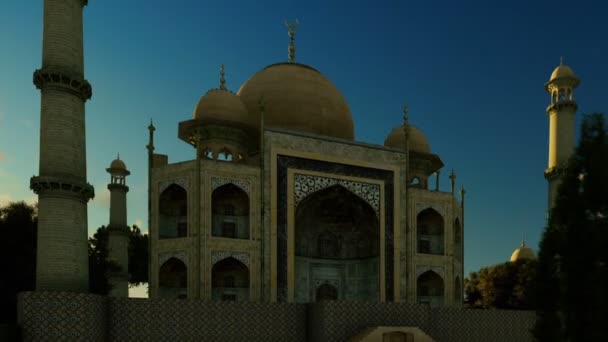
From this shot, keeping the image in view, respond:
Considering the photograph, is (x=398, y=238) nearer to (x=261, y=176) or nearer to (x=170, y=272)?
(x=261, y=176)

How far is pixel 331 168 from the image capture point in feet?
82.8

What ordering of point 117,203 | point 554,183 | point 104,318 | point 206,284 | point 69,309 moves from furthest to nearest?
point 117,203
point 554,183
point 206,284
point 104,318
point 69,309

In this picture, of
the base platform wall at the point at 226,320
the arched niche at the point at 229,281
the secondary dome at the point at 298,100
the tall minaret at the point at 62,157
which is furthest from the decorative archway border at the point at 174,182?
the base platform wall at the point at 226,320

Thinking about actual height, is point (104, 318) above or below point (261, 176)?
below

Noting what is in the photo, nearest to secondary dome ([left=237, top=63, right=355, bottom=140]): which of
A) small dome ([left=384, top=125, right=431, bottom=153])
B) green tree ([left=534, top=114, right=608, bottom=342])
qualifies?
small dome ([left=384, top=125, right=431, bottom=153])

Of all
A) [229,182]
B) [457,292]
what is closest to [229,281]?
[229,182]

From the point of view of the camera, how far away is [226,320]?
59.5 ft

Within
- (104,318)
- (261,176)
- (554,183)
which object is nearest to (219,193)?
(261,176)

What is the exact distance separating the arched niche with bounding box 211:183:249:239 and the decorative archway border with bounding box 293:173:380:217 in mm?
2323

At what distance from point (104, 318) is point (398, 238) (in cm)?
1369

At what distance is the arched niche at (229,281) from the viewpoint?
23.3 m

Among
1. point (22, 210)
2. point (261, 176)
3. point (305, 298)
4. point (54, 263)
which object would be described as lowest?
point (305, 298)

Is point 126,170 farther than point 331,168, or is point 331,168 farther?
point 126,170

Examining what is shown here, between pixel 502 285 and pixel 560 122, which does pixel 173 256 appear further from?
pixel 502 285
